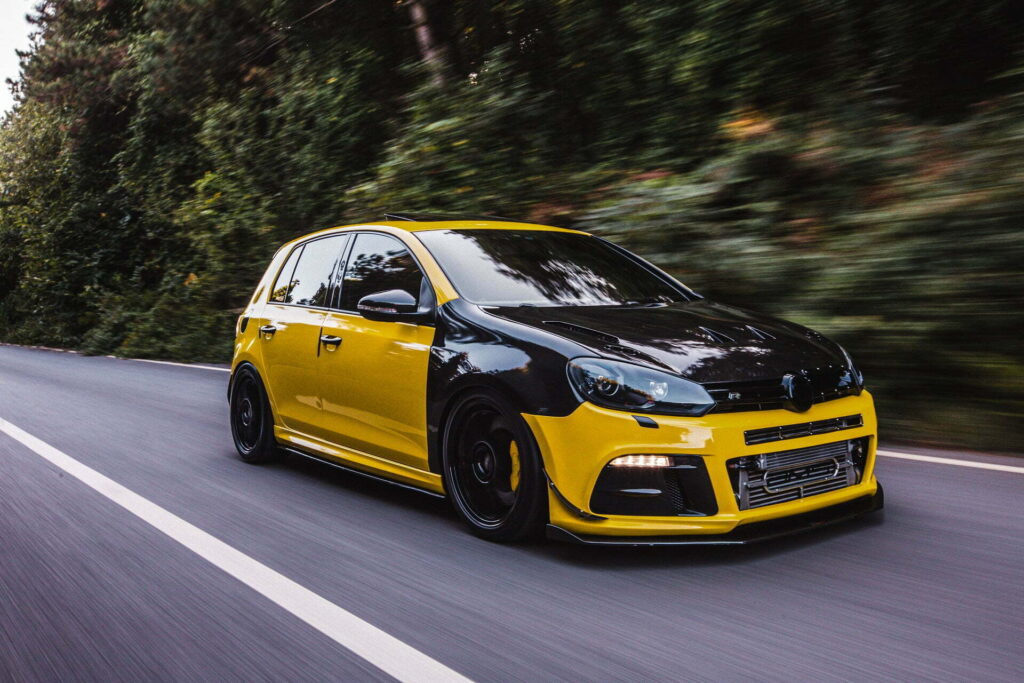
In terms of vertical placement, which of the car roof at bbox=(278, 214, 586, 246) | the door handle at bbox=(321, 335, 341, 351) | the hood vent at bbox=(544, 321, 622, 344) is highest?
the car roof at bbox=(278, 214, 586, 246)

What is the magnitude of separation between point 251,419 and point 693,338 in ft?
11.8

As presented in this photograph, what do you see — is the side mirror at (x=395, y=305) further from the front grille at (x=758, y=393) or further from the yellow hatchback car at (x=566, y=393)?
the front grille at (x=758, y=393)

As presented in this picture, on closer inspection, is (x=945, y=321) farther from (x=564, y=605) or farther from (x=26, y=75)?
(x=26, y=75)

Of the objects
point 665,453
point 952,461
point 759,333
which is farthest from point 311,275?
point 952,461

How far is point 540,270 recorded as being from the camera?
17.3 feet

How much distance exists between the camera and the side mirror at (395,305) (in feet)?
16.3

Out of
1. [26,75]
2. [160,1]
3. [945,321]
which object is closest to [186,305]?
[160,1]

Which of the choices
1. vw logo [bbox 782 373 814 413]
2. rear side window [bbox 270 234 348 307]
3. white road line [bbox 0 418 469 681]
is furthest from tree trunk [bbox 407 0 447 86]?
vw logo [bbox 782 373 814 413]

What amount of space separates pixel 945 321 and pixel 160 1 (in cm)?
1846

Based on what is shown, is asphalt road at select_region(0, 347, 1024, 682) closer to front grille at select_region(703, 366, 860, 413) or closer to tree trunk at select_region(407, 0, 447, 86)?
front grille at select_region(703, 366, 860, 413)

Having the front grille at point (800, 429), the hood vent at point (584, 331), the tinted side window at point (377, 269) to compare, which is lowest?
the front grille at point (800, 429)

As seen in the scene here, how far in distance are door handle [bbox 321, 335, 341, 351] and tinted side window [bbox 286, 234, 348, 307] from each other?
0.28m

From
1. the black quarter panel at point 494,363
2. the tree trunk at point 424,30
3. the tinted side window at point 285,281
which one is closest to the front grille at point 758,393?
the black quarter panel at point 494,363

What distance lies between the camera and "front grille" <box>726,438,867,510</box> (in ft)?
12.9
